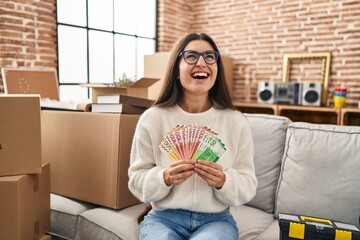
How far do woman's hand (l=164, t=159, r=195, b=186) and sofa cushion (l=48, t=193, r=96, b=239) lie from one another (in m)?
0.76

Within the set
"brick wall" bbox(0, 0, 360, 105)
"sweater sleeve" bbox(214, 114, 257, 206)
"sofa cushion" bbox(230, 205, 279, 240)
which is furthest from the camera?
"brick wall" bbox(0, 0, 360, 105)

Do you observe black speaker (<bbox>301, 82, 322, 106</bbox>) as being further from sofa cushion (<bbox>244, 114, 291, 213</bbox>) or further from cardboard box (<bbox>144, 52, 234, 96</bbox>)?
sofa cushion (<bbox>244, 114, 291, 213</bbox>)

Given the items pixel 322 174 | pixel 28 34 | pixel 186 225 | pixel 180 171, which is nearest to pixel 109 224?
pixel 186 225

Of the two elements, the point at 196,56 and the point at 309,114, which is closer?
the point at 196,56

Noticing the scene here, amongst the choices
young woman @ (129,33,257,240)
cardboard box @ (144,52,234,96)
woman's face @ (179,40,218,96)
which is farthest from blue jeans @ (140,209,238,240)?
cardboard box @ (144,52,234,96)

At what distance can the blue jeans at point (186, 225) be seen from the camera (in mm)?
1163

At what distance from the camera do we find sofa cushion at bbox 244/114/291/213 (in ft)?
5.55

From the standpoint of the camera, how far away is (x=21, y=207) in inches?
52.2

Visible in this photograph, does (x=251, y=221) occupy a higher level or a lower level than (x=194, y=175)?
lower

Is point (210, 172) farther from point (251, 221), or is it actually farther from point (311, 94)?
point (311, 94)

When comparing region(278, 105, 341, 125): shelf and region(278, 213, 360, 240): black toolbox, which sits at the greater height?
region(278, 105, 341, 125): shelf

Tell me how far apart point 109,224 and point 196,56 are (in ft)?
2.97

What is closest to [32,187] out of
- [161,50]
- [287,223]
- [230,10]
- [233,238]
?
[233,238]

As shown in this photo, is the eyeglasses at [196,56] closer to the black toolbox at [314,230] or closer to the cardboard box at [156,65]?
the black toolbox at [314,230]
